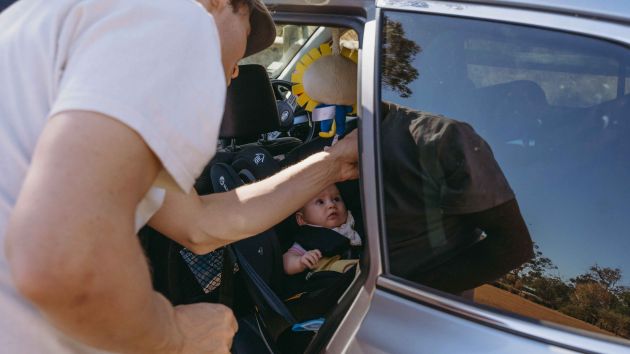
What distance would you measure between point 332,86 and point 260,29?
0.64m

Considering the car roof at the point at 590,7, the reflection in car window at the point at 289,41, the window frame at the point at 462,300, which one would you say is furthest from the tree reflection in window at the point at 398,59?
the reflection in car window at the point at 289,41

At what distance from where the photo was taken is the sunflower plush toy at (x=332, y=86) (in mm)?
2143

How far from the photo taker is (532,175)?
1.21 meters

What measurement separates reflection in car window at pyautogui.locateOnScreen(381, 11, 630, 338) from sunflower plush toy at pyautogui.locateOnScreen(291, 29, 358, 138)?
82 cm

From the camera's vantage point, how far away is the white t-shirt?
76cm

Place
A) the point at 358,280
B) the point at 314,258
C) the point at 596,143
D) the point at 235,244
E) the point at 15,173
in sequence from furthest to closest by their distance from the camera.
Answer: the point at 314,258 → the point at 235,244 → the point at 358,280 → the point at 596,143 → the point at 15,173

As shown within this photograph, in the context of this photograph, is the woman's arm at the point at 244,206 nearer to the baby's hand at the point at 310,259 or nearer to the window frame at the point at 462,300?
the window frame at the point at 462,300

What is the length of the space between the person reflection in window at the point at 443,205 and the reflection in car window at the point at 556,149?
0.02 metres

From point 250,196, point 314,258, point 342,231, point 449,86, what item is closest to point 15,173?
point 250,196

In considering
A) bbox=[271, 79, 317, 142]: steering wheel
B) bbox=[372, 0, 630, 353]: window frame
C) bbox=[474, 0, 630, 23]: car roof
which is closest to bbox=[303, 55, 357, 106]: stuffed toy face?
bbox=[372, 0, 630, 353]: window frame

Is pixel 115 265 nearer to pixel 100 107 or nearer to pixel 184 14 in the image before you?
pixel 100 107

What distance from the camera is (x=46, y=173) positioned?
71cm

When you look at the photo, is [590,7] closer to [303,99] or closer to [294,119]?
[303,99]

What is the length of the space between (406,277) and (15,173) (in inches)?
32.7
